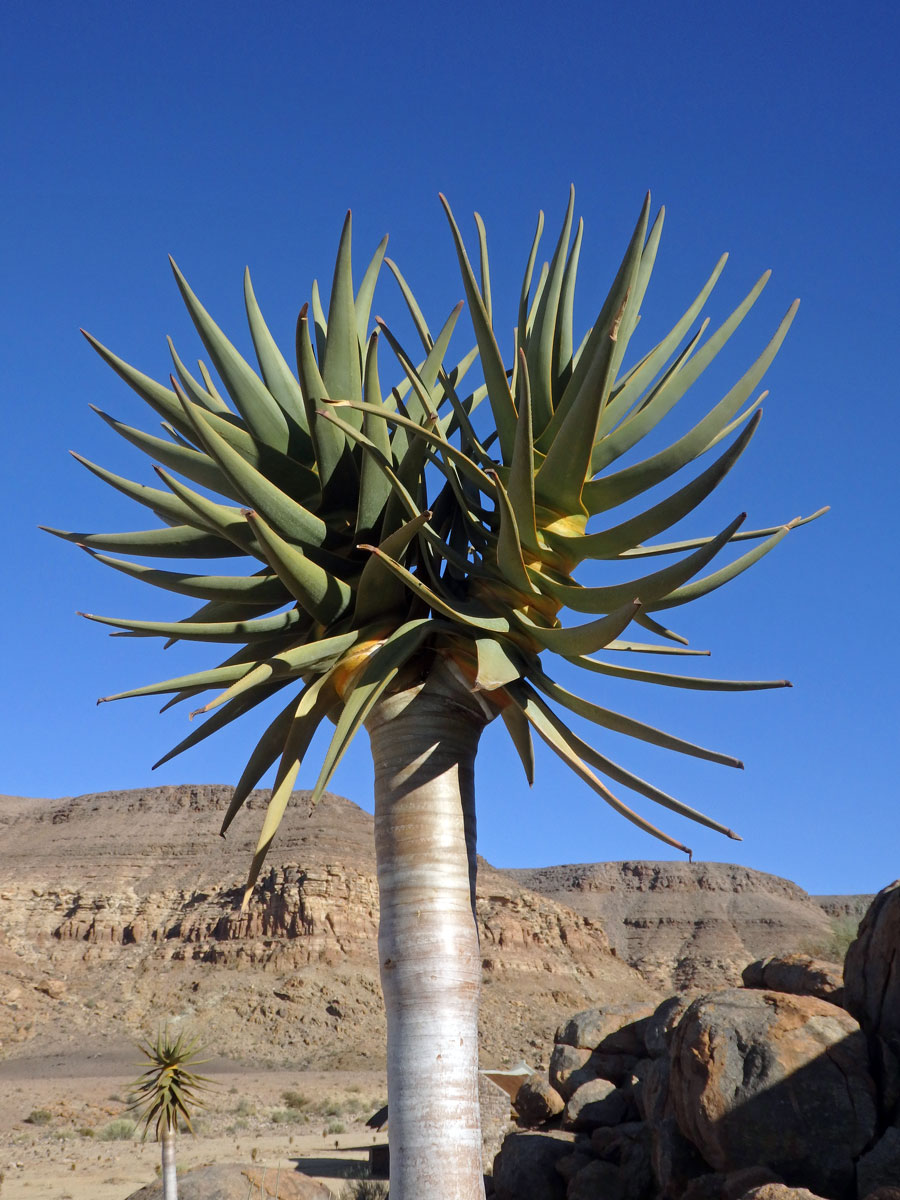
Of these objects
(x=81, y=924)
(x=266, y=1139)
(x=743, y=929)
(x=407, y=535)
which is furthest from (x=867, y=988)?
(x=743, y=929)

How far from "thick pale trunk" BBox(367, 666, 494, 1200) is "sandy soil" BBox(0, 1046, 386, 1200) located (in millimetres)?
11594

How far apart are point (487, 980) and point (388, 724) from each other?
58609 millimetres

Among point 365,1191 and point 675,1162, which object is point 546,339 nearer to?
point 675,1162

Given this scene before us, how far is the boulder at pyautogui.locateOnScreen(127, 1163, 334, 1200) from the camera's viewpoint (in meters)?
11.8

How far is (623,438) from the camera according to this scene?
469cm

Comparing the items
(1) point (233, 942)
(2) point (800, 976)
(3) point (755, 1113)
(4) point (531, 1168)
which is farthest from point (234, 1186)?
(1) point (233, 942)

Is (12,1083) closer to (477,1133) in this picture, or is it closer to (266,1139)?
(266,1139)

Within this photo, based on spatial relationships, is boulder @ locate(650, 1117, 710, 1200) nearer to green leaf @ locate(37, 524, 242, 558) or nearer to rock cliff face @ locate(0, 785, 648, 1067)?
green leaf @ locate(37, 524, 242, 558)

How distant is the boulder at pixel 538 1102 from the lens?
13953 mm

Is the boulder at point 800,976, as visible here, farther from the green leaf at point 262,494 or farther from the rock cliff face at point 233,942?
the rock cliff face at point 233,942

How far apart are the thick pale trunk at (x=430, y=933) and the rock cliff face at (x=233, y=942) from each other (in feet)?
148

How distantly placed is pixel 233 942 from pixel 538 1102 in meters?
45.1

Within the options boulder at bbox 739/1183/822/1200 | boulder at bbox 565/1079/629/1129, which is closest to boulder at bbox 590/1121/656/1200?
boulder at bbox 565/1079/629/1129

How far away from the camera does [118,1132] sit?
1059 inches
